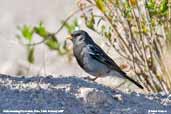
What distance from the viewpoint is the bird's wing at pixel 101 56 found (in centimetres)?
1051

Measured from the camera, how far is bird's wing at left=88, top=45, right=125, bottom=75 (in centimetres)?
1051

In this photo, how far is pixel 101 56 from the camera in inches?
420

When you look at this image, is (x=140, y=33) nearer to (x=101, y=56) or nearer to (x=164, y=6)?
(x=164, y=6)

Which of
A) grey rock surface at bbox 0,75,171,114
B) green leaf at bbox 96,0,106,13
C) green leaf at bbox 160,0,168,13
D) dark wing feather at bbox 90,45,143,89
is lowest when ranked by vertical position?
grey rock surface at bbox 0,75,171,114

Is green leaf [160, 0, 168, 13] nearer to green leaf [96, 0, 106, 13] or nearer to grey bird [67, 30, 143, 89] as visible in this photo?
green leaf [96, 0, 106, 13]

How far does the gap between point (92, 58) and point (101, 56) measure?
17cm

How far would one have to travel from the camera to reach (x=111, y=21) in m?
9.74

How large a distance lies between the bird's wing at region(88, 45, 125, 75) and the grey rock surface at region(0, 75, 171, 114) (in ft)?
4.75

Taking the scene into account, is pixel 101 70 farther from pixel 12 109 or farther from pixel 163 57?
pixel 12 109

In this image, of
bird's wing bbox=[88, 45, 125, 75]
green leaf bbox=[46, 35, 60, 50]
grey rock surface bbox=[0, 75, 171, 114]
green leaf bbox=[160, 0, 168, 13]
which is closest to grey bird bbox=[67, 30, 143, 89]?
bird's wing bbox=[88, 45, 125, 75]

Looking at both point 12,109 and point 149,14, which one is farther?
point 149,14

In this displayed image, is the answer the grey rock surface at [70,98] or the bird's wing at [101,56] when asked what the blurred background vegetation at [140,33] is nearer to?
the bird's wing at [101,56]

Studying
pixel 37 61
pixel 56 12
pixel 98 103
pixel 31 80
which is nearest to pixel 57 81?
pixel 31 80

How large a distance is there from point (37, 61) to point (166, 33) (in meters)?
5.26
